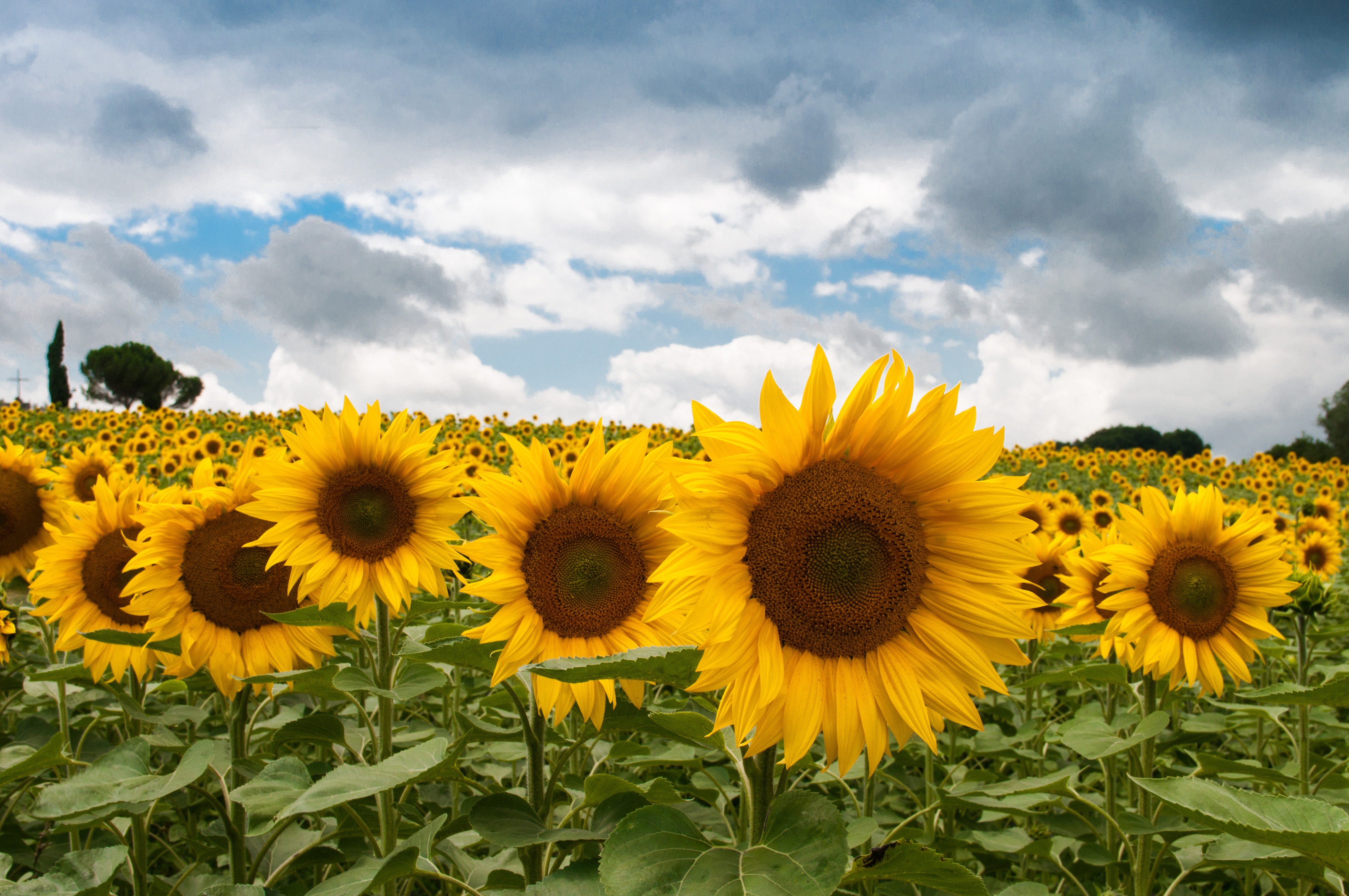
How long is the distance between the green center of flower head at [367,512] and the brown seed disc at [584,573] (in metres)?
0.99

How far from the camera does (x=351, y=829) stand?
2.63 metres

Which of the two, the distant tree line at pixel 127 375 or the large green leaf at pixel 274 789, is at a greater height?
the distant tree line at pixel 127 375

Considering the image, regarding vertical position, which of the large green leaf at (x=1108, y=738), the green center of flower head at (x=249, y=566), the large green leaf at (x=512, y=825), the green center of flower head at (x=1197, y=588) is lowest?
the large green leaf at (x=512, y=825)

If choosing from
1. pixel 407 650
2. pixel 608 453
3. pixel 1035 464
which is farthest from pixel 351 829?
pixel 1035 464

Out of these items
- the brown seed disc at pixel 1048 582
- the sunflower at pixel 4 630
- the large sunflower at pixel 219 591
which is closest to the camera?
the large sunflower at pixel 219 591

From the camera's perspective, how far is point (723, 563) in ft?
5.65

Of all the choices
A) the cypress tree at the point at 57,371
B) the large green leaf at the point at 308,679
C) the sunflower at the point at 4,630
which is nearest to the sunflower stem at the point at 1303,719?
the large green leaf at the point at 308,679

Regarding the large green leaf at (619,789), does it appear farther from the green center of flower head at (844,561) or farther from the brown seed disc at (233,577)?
the brown seed disc at (233,577)

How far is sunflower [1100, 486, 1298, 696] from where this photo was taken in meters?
3.65

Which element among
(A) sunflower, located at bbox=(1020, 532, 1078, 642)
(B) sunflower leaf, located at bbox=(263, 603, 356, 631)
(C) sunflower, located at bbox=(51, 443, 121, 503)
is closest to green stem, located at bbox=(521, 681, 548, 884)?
(B) sunflower leaf, located at bbox=(263, 603, 356, 631)

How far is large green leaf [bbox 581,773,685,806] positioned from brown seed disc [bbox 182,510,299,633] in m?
1.65

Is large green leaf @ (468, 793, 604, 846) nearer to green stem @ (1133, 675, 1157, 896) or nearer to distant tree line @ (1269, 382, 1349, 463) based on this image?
green stem @ (1133, 675, 1157, 896)

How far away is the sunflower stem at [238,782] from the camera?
2633 millimetres

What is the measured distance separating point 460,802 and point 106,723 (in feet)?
7.98
